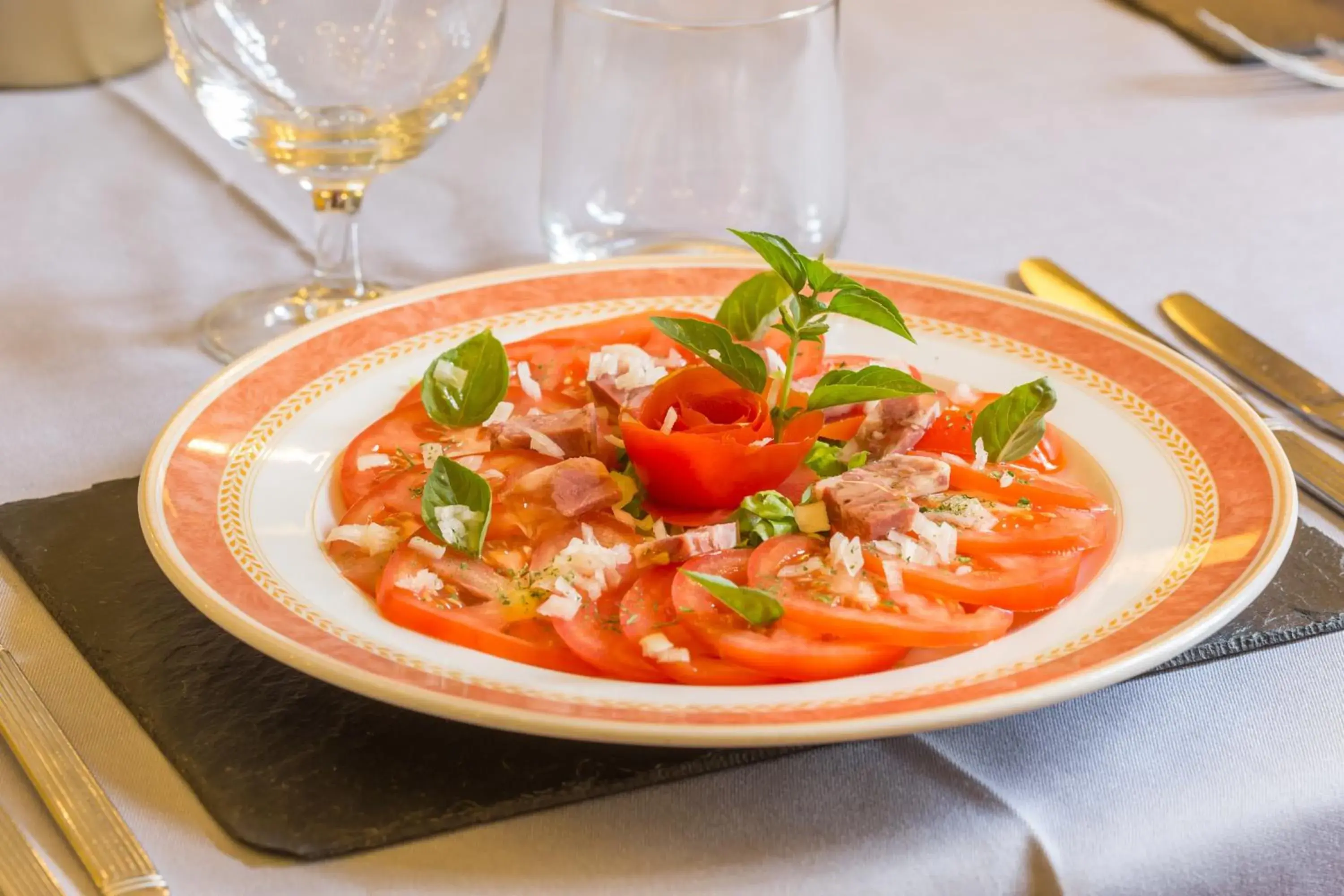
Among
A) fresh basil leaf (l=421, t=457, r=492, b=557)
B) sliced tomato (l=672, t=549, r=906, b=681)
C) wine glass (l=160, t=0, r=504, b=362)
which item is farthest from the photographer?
wine glass (l=160, t=0, r=504, b=362)

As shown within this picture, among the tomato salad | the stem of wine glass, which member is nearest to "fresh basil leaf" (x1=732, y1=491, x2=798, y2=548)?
the tomato salad

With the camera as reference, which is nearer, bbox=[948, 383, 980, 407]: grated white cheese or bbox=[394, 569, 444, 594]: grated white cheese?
bbox=[394, 569, 444, 594]: grated white cheese

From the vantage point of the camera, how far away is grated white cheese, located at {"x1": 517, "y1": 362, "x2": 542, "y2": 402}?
143 centimetres

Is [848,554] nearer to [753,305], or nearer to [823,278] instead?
[823,278]

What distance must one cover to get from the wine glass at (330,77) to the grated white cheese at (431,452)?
509 mm

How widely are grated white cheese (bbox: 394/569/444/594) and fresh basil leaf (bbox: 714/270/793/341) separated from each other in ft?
1.26

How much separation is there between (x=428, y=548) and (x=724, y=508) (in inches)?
9.7

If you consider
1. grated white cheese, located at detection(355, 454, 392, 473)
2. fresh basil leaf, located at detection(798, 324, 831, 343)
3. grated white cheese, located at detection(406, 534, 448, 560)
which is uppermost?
fresh basil leaf, located at detection(798, 324, 831, 343)

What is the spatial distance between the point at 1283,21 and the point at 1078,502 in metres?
1.81

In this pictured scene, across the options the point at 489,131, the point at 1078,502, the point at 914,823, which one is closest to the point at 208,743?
the point at 914,823

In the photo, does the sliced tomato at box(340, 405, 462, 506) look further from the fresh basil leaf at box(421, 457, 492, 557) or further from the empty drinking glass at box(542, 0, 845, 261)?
the empty drinking glass at box(542, 0, 845, 261)

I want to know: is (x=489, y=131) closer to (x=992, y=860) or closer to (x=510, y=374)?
(x=510, y=374)

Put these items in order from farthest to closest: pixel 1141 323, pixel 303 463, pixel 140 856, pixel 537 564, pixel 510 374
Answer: pixel 1141 323 < pixel 510 374 < pixel 303 463 < pixel 537 564 < pixel 140 856

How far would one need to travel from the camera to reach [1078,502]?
125 centimetres
